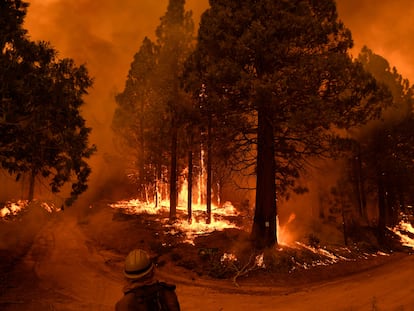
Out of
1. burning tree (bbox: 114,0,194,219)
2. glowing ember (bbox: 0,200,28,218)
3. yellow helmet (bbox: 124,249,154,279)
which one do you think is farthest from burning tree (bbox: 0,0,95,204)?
glowing ember (bbox: 0,200,28,218)

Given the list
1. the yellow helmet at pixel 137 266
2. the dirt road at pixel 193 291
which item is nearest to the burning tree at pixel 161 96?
the dirt road at pixel 193 291

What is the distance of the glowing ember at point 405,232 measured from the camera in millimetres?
29805

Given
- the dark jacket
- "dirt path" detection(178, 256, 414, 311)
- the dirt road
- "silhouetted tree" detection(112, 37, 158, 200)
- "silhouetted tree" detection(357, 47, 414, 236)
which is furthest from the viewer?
"silhouetted tree" detection(112, 37, 158, 200)

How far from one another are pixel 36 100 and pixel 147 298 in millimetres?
9383

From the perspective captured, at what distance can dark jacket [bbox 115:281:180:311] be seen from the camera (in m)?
3.12

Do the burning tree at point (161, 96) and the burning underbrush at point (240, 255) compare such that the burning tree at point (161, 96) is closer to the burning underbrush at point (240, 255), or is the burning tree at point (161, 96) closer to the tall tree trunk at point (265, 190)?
the tall tree trunk at point (265, 190)

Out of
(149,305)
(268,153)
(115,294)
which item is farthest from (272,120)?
(149,305)

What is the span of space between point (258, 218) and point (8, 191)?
102ft

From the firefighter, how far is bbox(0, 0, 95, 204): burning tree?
8.56 m

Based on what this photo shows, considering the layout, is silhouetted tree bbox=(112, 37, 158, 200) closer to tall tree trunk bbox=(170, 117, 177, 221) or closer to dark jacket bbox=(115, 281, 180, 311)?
tall tree trunk bbox=(170, 117, 177, 221)

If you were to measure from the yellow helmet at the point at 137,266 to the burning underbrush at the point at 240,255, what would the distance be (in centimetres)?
1032

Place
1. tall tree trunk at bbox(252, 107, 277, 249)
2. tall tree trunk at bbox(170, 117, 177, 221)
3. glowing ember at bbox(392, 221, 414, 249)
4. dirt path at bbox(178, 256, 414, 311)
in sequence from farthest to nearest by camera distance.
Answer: glowing ember at bbox(392, 221, 414, 249)
tall tree trunk at bbox(170, 117, 177, 221)
tall tree trunk at bbox(252, 107, 277, 249)
dirt path at bbox(178, 256, 414, 311)

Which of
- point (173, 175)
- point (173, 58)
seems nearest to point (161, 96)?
point (173, 58)

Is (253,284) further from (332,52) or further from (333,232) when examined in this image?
(333,232)
